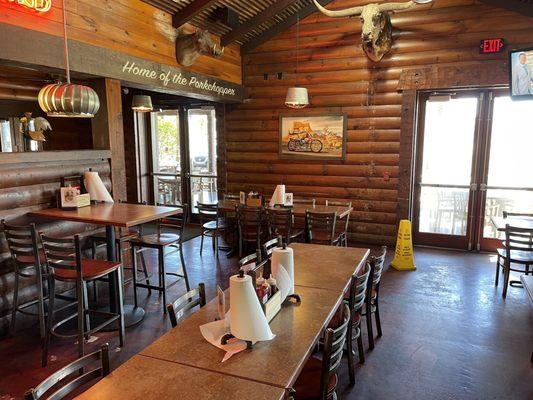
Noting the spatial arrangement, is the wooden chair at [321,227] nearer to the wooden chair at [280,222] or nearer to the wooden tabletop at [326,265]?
the wooden chair at [280,222]

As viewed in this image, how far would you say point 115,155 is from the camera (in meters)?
4.45

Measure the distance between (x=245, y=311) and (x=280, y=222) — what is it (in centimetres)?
356

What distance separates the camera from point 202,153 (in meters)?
7.82

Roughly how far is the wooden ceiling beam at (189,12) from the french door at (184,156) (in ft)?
8.31

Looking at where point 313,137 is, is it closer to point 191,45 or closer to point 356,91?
point 356,91

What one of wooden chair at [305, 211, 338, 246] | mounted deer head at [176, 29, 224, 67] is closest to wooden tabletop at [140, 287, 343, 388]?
wooden chair at [305, 211, 338, 246]

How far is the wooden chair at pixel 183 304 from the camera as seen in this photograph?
78.4 inches

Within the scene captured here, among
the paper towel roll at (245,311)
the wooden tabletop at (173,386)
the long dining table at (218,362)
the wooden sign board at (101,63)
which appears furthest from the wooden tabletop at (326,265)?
the wooden sign board at (101,63)

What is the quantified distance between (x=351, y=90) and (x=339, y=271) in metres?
4.41

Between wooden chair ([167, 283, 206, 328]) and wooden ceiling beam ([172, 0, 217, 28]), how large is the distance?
4.00m

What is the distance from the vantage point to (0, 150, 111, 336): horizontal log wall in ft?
11.3

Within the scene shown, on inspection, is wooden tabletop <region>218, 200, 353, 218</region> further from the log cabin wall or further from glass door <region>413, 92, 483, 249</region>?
glass door <region>413, 92, 483, 249</region>

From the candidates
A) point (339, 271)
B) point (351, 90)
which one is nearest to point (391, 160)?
point (351, 90)

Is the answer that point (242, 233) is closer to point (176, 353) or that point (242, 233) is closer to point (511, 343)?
point (511, 343)
